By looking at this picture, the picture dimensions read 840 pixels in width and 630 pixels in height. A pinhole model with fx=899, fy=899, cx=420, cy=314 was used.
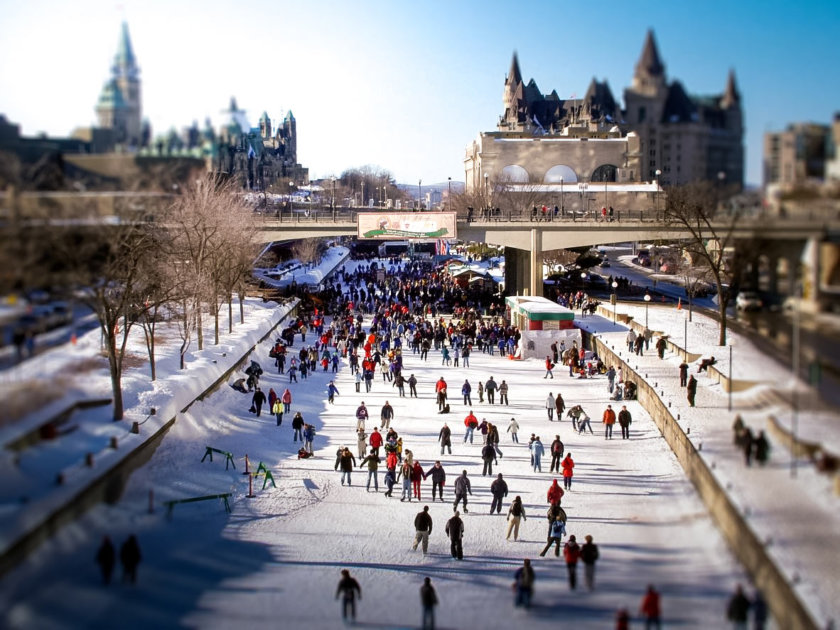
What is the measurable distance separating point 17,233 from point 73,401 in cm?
97

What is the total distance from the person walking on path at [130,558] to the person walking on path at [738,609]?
3271mm

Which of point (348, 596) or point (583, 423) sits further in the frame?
point (583, 423)

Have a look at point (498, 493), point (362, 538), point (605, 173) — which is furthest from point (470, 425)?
point (605, 173)

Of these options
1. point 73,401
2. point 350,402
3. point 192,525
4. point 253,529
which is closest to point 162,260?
point 350,402

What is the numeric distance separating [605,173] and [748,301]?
3.36 metres

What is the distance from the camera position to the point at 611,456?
1733 cm

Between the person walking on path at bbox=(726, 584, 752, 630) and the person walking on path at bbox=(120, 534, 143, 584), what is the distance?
3271 millimetres

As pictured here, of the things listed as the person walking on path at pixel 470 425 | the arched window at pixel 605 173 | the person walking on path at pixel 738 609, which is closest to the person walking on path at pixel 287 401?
the person walking on path at pixel 470 425

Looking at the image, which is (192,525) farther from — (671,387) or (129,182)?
(671,387)

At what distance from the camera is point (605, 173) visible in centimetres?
860

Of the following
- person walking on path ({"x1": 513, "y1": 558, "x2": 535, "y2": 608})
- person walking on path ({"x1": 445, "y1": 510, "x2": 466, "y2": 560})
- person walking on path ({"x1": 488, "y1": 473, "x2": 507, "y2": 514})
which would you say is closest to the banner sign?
person walking on path ({"x1": 488, "y1": 473, "x2": 507, "y2": 514})

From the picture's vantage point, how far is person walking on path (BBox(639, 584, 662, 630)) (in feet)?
16.5

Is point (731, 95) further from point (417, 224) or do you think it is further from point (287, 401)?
point (417, 224)

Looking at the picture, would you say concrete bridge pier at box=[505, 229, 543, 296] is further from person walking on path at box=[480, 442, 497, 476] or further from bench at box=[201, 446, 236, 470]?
bench at box=[201, 446, 236, 470]
